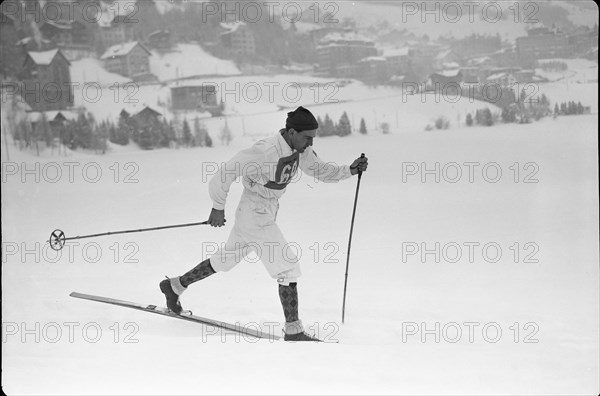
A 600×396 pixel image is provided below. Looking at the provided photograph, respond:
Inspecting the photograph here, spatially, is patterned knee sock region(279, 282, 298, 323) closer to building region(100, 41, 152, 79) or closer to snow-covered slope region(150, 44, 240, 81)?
snow-covered slope region(150, 44, 240, 81)

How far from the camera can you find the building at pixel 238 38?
7707 millimetres

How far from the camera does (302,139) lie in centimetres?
309

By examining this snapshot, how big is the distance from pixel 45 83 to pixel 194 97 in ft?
6.46

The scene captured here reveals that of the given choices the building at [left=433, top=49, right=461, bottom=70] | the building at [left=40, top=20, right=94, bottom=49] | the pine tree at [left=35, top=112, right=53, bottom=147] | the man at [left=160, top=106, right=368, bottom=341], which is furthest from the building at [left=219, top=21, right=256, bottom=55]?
the man at [left=160, top=106, right=368, bottom=341]

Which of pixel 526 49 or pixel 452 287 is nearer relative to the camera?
pixel 452 287

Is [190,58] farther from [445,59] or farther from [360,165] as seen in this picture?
[360,165]

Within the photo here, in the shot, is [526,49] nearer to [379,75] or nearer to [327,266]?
[379,75]

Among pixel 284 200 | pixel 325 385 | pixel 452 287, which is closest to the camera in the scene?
pixel 325 385

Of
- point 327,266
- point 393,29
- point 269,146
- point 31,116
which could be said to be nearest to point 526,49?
point 393,29

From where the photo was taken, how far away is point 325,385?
231 cm

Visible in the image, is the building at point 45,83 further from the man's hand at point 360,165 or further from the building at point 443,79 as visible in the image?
the man's hand at point 360,165

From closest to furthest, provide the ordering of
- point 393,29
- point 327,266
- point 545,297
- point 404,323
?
point 404,323
point 545,297
point 327,266
point 393,29

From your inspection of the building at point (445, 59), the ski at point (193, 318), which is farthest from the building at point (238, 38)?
the ski at point (193, 318)

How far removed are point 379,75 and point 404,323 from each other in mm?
4501
